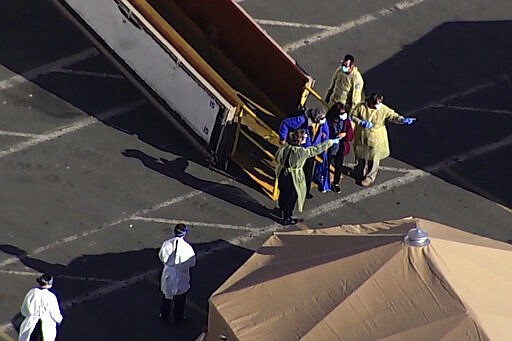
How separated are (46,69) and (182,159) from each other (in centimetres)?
303

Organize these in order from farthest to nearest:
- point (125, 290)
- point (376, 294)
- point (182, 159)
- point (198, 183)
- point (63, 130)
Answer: point (63, 130) < point (182, 159) < point (198, 183) < point (125, 290) < point (376, 294)

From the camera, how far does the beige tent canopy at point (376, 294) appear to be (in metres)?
18.7

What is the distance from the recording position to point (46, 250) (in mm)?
23047

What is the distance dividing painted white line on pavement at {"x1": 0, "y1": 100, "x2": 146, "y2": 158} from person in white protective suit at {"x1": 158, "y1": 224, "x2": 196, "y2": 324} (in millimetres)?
4164

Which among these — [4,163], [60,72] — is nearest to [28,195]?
[4,163]

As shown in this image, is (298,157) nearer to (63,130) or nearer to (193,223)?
(193,223)

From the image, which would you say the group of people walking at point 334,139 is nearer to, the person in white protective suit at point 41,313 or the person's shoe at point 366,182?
the person's shoe at point 366,182

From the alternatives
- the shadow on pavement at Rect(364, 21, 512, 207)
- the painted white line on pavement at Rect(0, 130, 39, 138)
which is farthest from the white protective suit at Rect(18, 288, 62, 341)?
the shadow on pavement at Rect(364, 21, 512, 207)

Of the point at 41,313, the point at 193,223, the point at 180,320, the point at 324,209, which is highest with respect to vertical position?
the point at 324,209

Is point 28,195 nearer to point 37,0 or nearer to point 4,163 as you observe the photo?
point 4,163

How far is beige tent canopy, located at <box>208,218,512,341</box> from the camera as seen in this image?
18734 millimetres

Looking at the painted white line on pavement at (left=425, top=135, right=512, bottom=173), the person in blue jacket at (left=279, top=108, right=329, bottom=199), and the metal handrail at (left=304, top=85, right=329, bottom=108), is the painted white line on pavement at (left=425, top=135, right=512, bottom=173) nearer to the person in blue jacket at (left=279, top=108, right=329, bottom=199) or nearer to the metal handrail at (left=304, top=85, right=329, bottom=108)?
the metal handrail at (left=304, top=85, right=329, bottom=108)

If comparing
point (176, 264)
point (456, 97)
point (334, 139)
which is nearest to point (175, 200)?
point (334, 139)

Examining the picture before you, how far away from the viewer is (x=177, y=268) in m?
21.2
